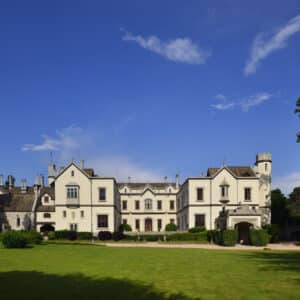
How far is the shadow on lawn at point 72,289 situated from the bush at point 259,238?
3021 cm

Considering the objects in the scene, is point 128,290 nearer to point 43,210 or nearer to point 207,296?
point 207,296

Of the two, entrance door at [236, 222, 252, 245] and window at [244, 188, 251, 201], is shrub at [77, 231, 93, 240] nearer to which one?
entrance door at [236, 222, 252, 245]

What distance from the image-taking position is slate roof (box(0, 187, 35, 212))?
55000 millimetres

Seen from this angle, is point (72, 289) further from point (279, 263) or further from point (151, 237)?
point (151, 237)

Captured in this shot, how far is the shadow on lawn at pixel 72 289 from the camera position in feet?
33.2

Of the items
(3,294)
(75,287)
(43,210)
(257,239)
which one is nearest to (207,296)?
(75,287)

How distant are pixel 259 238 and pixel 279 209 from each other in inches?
864

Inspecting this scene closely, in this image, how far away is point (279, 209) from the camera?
59.7 meters

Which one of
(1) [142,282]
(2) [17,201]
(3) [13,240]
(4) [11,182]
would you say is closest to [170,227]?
(2) [17,201]

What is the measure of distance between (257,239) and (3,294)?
34018 millimetres

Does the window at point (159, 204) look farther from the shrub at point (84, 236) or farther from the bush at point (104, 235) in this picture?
the shrub at point (84, 236)

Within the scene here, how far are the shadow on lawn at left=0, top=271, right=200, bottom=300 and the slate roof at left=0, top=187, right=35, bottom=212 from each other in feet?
145

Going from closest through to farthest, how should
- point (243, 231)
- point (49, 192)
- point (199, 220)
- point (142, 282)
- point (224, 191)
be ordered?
point (142, 282), point (243, 231), point (224, 191), point (199, 220), point (49, 192)

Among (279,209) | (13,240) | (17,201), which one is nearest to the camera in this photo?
(13,240)
